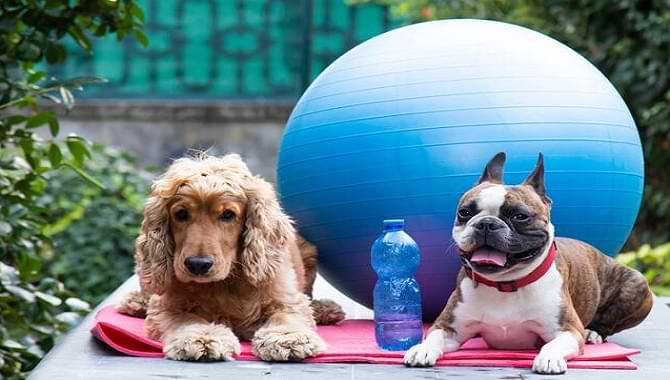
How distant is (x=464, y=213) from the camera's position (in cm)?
422

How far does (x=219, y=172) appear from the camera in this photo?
455 centimetres

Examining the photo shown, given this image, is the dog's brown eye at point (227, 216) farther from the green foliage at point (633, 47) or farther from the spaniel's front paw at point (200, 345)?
the green foliage at point (633, 47)

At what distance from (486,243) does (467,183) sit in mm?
Result: 684

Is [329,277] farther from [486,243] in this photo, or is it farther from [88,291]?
[88,291]

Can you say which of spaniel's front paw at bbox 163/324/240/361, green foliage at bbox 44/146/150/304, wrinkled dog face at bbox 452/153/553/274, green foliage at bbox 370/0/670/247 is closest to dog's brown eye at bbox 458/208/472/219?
wrinkled dog face at bbox 452/153/553/274

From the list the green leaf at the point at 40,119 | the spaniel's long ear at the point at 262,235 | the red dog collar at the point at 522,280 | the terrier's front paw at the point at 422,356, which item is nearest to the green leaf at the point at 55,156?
the green leaf at the point at 40,119

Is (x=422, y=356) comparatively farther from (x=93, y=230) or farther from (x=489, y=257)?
(x=93, y=230)

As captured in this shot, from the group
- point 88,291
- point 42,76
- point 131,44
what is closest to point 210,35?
point 131,44

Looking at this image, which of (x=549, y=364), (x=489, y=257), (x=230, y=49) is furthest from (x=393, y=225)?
(x=230, y=49)

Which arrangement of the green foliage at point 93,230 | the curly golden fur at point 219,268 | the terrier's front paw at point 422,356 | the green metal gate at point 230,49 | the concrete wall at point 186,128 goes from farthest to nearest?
the green metal gate at point 230,49 < the concrete wall at point 186,128 < the green foliage at point 93,230 < the curly golden fur at point 219,268 < the terrier's front paw at point 422,356

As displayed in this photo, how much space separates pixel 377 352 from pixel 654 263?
14.0 feet

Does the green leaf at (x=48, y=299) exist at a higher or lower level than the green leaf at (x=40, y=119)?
lower

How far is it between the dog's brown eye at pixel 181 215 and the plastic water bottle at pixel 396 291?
2.61ft

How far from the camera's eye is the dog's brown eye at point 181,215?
174 inches
